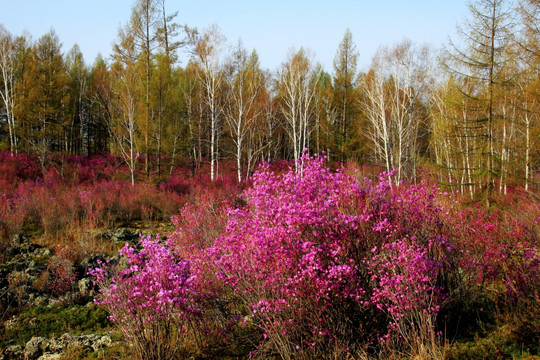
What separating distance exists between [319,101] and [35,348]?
29.6m

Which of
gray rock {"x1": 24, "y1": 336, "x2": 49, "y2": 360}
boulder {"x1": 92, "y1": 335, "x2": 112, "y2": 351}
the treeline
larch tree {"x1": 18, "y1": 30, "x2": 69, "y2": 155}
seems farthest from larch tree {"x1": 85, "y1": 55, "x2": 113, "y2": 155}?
boulder {"x1": 92, "y1": 335, "x2": 112, "y2": 351}

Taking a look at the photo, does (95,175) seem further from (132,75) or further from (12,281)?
(12,281)

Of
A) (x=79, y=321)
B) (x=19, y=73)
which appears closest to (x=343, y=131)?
(x=79, y=321)

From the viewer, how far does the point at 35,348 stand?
4672 millimetres

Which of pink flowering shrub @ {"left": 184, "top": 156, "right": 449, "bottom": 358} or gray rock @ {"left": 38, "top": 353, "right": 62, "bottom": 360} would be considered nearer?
pink flowering shrub @ {"left": 184, "top": 156, "right": 449, "bottom": 358}

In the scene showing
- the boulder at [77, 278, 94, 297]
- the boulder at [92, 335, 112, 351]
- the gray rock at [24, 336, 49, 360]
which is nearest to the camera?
the gray rock at [24, 336, 49, 360]

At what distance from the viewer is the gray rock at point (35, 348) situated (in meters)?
4.57

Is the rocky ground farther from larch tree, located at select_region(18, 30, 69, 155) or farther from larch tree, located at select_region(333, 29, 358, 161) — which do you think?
larch tree, located at select_region(333, 29, 358, 161)

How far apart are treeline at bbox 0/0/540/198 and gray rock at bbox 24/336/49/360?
11578 mm

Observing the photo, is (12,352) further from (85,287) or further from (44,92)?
(44,92)

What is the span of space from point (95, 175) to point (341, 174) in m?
17.3

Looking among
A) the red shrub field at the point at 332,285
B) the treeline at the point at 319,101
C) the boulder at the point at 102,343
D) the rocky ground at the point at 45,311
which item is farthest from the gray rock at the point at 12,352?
the treeline at the point at 319,101

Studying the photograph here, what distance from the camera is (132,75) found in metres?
18.1

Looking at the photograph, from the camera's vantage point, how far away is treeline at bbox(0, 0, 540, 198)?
39.1 feet
